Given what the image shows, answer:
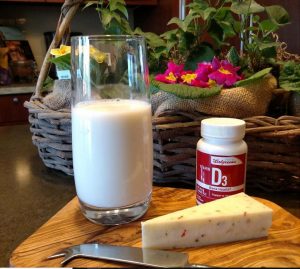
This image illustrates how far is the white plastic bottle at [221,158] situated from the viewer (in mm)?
471

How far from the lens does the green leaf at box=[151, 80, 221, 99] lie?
1.77 ft

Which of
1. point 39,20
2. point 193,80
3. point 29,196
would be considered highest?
point 39,20

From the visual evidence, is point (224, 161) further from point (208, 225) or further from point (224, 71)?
point (224, 71)

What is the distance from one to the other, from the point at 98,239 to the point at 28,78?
188cm

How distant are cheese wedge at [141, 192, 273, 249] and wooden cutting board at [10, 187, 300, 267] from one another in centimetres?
1

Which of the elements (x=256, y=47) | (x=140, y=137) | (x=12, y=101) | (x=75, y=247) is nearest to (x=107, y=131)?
(x=140, y=137)

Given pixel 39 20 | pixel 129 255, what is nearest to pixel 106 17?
pixel 129 255

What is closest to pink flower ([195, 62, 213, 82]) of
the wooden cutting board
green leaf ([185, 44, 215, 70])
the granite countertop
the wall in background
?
green leaf ([185, 44, 215, 70])

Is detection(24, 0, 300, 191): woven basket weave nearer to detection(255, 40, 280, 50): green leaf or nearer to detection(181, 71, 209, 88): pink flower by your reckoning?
detection(181, 71, 209, 88): pink flower

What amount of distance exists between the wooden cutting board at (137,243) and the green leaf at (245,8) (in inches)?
15.4

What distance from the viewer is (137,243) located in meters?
0.45

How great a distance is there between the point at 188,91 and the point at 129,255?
267mm

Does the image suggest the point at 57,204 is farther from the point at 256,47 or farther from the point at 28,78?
the point at 28,78

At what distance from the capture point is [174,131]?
1.87 feet
